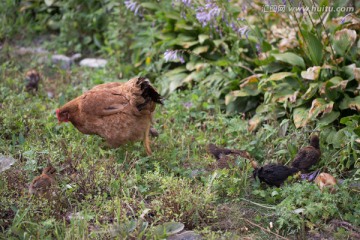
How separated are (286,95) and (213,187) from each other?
1.77 meters

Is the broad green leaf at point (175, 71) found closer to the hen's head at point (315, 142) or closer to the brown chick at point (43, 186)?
the hen's head at point (315, 142)

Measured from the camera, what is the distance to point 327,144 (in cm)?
580

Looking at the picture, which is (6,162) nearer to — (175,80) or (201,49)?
(175,80)

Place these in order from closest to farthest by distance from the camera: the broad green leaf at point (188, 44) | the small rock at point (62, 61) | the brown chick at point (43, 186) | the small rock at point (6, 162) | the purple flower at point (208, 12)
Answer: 1. the brown chick at point (43, 186)
2. the small rock at point (6, 162)
3. the purple flower at point (208, 12)
4. the broad green leaf at point (188, 44)
5. the small rock at point (62, 61)

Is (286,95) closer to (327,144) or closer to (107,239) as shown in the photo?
(327,144)

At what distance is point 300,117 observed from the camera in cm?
600

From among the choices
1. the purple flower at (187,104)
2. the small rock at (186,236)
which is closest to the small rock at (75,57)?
the purple flower at (187,104)

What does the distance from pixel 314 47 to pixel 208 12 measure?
4.42ft

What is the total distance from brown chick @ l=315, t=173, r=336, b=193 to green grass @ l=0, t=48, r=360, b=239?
8 cm

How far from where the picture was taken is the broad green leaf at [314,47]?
6.13 m

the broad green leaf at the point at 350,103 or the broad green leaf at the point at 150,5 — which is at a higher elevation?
the broad green leaf at the point at 150,5

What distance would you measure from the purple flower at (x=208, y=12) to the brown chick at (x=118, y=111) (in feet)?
4.96

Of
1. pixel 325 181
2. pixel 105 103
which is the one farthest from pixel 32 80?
pixel 325 181

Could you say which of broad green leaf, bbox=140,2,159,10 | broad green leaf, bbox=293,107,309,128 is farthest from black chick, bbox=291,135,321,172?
broad green leaf, bbox=140,2,159,10
